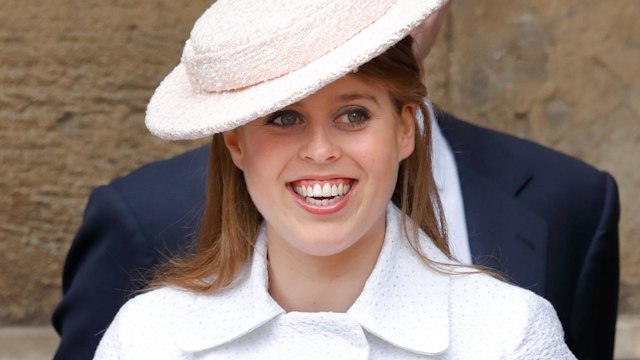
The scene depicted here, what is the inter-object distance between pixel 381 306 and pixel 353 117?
26 centimetres

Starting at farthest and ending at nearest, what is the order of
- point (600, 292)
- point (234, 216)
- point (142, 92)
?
point (142, 92)
point (600, 292)
point (234, 216)

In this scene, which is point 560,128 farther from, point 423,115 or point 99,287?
point 423,115

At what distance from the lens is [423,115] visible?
7.98 feet

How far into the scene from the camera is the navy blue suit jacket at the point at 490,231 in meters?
3.04

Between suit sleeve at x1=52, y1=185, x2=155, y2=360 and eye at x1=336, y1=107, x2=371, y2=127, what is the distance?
86 centimetres

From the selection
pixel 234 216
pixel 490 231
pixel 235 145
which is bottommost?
pixel 490 231

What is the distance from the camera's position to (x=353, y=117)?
225cm

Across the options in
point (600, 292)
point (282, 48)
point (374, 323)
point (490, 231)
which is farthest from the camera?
point (600, 292)

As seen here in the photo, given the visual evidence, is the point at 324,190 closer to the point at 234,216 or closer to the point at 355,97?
the point at 355,97

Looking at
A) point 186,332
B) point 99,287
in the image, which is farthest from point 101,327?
point 186,332

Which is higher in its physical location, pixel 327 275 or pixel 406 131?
pixel 406 131

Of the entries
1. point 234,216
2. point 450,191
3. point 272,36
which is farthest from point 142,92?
point 272,36

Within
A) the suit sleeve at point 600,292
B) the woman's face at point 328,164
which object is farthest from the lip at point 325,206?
the suit sleeve at point 600,292

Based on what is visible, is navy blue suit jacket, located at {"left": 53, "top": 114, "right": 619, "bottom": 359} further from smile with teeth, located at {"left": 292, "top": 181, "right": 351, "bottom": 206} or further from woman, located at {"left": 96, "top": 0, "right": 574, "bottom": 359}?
smile with teeth, located at {"left": 292, "top": 181, "right": 351, "bottom": 206}
